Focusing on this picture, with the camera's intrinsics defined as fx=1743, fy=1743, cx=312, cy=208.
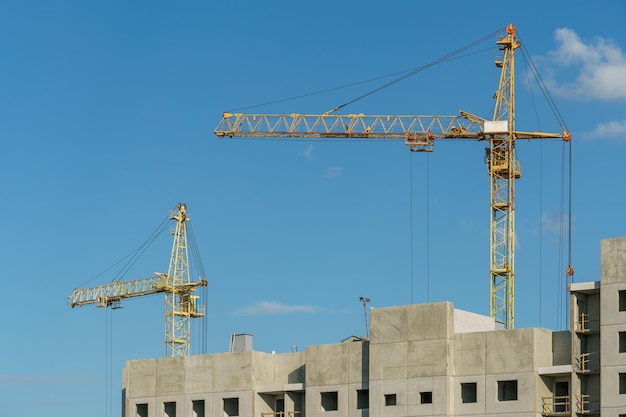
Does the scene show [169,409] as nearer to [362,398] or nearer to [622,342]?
[362,398]

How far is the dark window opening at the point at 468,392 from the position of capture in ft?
420

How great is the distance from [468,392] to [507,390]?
3369 millimetres

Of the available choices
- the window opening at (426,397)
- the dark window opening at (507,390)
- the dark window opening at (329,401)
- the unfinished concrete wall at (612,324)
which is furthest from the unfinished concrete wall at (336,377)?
the unfinished concrete wall at (612,324)

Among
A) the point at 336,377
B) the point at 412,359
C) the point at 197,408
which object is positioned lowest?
the point at 197,408

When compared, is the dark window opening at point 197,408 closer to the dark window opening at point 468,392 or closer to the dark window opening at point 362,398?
the dark window opening at point 362,398

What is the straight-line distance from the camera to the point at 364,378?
5241 inches

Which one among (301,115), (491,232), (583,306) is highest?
(301,115)

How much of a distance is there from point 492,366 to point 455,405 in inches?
167

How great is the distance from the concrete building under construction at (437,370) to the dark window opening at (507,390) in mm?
72

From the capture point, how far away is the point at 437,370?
420 feet

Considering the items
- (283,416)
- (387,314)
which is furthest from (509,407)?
(283,416)

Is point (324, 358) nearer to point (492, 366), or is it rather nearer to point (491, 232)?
point (492, 366)

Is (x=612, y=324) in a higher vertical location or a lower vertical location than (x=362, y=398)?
higher

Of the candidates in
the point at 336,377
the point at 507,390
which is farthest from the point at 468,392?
the point at 336,377
